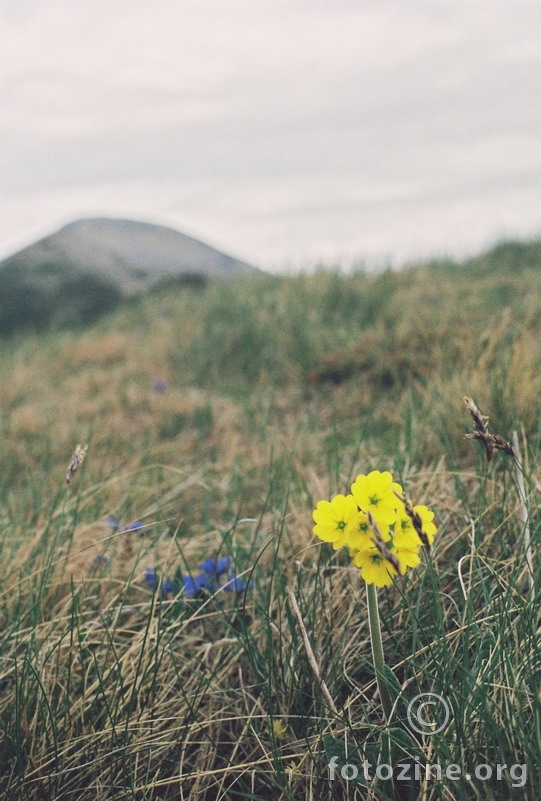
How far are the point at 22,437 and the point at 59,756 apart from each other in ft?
8.91

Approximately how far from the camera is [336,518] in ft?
3.32

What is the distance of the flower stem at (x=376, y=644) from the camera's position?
107 cm

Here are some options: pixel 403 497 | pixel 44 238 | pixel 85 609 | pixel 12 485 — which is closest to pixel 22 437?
pixel 12 485

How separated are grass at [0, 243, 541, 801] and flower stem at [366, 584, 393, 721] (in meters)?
0.05

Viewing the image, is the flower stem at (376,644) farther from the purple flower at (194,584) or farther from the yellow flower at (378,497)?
the purple flower at (194,584)

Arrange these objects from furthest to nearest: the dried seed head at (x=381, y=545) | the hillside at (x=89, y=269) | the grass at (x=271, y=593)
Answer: the hillside at (x=89, y=269), the grass at (x=271, y=593), the dried seed head at (x=381, y=545)

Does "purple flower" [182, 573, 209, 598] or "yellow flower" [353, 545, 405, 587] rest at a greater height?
"yellow flower" [353, 545, 405, 587]

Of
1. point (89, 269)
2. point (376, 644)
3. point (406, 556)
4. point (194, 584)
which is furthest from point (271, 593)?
point (89, 269)

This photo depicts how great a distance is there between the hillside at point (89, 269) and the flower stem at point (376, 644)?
7.12 meters

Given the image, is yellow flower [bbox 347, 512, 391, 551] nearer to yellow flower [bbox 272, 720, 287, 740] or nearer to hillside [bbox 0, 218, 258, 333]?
yellow flower [bbox 272, 720, 287, 740]

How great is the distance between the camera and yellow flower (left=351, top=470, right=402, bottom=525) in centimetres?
100

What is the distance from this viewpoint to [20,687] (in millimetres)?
1279

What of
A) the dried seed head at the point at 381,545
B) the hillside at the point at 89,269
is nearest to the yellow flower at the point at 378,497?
the dried seed head at the point at 381,545

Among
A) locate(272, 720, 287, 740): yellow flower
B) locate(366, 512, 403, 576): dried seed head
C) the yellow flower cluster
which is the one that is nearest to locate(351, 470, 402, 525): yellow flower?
the yellow flower cluster
